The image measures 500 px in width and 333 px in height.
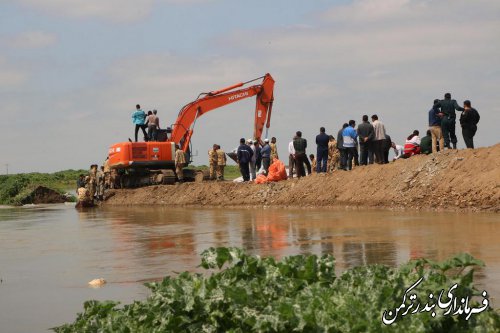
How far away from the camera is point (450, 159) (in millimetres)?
24359

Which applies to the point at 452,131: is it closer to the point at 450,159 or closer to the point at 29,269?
the point at 450,159

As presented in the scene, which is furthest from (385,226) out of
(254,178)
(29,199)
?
(29,199)

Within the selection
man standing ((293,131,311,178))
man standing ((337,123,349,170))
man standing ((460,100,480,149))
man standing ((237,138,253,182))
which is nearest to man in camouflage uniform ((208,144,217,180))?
man standing ((237,138,253,182))

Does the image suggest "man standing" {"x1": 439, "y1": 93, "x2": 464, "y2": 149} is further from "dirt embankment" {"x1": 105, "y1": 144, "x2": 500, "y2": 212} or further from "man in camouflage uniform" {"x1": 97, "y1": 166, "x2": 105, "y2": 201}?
"man in camouflage uniform" {"x1": 97, "y1": 166, "x2": 105, "y2": 201}

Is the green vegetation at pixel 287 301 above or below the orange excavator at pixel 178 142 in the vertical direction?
below

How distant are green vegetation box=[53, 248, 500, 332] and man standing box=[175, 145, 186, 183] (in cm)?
2908

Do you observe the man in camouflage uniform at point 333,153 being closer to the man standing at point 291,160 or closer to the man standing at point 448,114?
the man standing at point 291,160

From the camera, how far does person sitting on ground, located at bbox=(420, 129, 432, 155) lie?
90.2 feet

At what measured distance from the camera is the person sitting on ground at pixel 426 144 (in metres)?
27.5

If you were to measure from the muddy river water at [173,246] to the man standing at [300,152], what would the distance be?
640 centimetres

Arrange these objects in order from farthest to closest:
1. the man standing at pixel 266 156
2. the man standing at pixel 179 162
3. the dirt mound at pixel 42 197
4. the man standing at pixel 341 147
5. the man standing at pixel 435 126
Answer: the dirt mound at pixel 42 197 < the man standing at pixel 179 162 < the man standing at pixel 266 156 < the man standing at pixel 341 147 < the man standing at pixel 435 126

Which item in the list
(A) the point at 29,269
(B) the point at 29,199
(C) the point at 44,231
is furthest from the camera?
(B) the point at 29,199

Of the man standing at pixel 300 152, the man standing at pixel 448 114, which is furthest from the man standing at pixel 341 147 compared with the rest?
the man standing at pixel 448 114

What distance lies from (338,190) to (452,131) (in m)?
3.97
